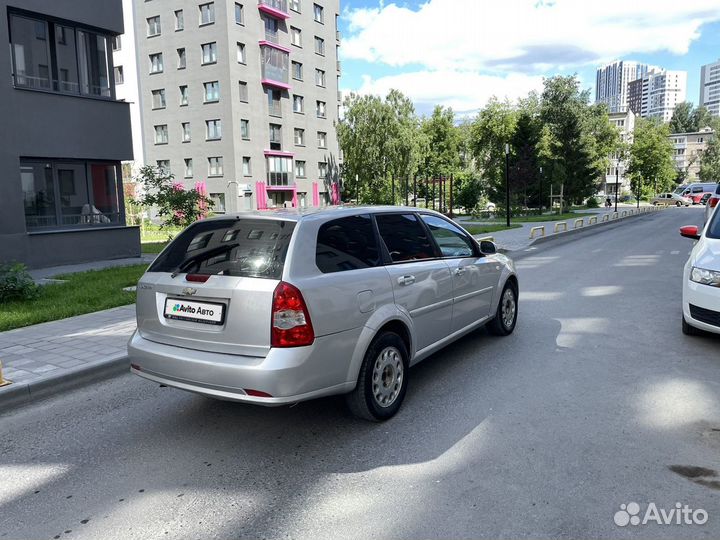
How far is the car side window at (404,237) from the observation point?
4.58 metres

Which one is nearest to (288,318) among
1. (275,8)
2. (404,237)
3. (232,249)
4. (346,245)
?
(232,249)

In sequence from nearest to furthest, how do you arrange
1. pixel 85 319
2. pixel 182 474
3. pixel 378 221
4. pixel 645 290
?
pixel 182 474 < pixel 378 221 < pixel 85 319 < pixel 645 290

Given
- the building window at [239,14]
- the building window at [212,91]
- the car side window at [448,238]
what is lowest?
the car side window at [448,238]

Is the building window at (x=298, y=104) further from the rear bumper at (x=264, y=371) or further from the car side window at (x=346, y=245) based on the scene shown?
the rear bumper at (x=264, y=371)

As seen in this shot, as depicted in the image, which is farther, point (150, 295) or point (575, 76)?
point (575, 76)

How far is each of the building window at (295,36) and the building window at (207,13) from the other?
7506 mm

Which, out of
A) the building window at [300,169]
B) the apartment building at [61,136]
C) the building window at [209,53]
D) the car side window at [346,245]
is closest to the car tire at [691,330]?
the car side window at [346,245]

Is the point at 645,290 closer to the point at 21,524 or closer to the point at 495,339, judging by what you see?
the point at 495,339

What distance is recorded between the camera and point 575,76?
160ft

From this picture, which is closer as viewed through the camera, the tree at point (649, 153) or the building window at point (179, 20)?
the building window at point (179, 20)

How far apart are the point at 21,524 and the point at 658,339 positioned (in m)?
6.47

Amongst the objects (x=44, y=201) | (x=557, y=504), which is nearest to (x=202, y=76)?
(x=44, y=201)

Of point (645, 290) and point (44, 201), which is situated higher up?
point (44, 201)

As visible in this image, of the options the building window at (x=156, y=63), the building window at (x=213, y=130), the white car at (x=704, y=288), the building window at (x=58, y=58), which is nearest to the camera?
the white car at (x=704, y=288)
